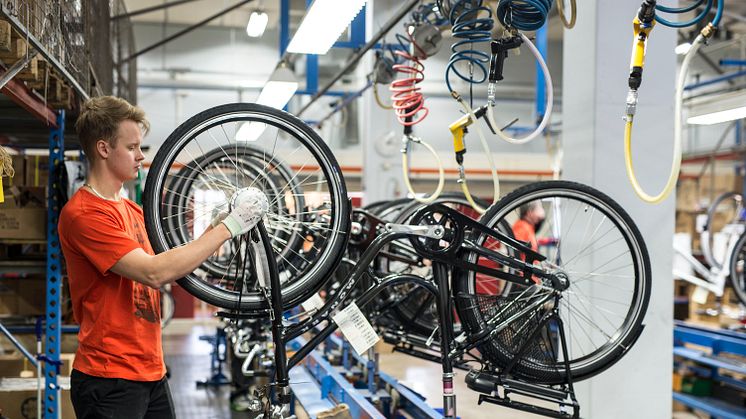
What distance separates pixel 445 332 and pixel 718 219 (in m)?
10.7

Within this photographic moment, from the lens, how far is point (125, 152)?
7.52ft

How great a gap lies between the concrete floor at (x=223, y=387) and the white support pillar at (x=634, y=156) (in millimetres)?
820

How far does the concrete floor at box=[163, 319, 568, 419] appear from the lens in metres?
4.82

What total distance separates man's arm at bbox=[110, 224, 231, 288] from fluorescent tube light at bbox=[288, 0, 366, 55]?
7.01ft

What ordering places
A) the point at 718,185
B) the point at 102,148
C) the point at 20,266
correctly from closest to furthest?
1. the point at 102,148
2. the point at 20,266
3. the point at 718,185

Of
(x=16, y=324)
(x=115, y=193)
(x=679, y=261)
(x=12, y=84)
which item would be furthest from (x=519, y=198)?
(x=679, y=261)

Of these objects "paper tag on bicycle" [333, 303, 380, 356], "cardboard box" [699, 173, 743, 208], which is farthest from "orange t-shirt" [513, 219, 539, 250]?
"cardboard box" [699, 173, 743, 208]

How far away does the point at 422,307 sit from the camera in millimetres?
3740

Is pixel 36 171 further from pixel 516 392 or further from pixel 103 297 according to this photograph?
pixel 516 392

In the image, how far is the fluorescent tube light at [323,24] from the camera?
3.95 metres

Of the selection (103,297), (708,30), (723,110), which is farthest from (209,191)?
(723,110)


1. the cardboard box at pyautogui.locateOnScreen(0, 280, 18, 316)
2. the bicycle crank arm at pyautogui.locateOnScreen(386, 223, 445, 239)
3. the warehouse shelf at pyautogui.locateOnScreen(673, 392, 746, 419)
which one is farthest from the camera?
the warehouse shelf at pyautogui.locateOnScreen(673, 392, 746, 419)

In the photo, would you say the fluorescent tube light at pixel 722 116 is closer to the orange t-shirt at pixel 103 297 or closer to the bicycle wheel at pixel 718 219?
the orange t-shirt at pixel 103 297

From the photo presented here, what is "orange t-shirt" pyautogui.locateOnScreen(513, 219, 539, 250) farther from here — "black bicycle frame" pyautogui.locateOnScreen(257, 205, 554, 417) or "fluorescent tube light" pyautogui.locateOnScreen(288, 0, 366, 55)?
"black bicycle frame" pyautogui.locateOnScreen(257, 205, 554, 417)
